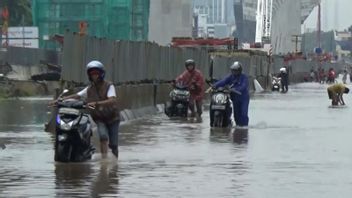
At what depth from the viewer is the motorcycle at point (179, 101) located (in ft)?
89.5

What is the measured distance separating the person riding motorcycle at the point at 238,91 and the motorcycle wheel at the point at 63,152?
839 cm

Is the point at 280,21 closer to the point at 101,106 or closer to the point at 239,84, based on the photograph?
the point at 239,84

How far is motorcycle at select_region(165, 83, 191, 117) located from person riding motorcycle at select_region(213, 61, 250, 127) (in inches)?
159

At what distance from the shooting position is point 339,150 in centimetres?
1766

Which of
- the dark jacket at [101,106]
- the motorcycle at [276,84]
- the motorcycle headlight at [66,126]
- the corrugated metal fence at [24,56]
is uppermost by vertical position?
the dark jacket at [101,106]

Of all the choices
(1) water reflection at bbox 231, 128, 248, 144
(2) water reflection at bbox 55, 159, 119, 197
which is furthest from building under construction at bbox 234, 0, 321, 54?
(2) water reflection at bbox 55, 159, 119, 197

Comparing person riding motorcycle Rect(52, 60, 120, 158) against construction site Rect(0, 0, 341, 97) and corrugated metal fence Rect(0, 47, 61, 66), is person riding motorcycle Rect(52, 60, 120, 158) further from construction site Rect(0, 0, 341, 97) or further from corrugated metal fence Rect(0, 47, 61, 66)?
corrugated metal fence Rect(0, 47, 61, 66)

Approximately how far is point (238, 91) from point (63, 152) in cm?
853

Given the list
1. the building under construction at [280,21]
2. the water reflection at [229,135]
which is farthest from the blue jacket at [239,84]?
the building under construction at [280,21]

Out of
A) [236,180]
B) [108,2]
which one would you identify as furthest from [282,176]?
[108,2]

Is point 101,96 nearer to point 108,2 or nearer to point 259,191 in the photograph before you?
point 259,191

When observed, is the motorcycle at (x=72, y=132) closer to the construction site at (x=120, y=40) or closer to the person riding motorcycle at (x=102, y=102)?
the person riding motorcycle at (x=102, y=102)

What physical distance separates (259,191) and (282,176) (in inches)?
58.2

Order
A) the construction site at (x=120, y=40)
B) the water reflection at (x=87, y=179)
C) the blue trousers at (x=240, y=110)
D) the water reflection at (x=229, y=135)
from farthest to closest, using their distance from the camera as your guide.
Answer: the construction site at (x=120, y=40)
the blue trousers at (x=240, y=110)
the water reflection at (x=229, y=135)
the water reflection at (x=87, y=179)
